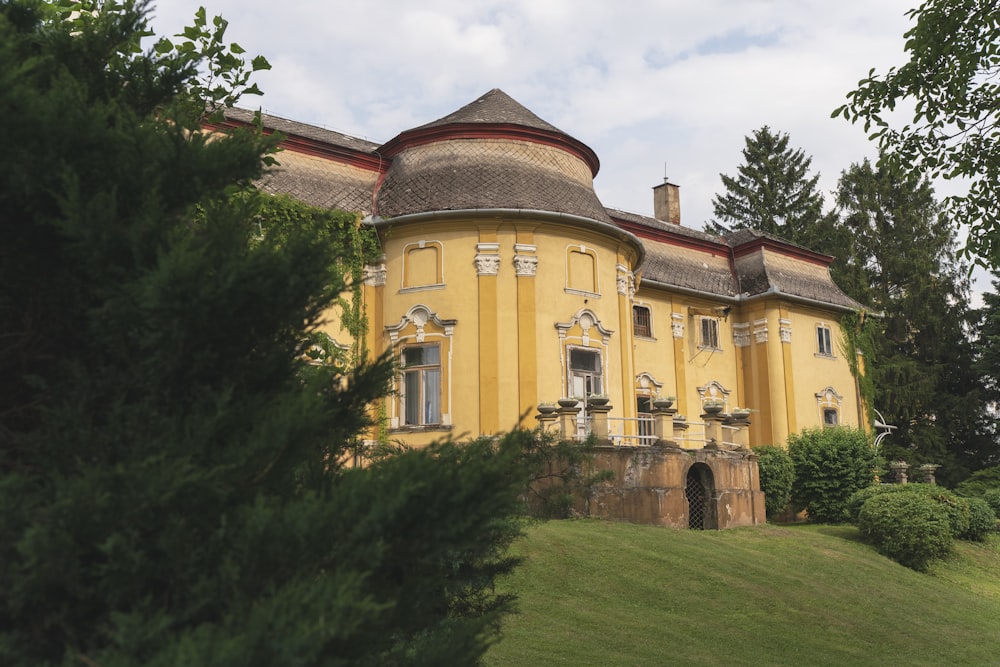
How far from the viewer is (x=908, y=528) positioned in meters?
20.0

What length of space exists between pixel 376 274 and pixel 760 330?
13840 millimetres

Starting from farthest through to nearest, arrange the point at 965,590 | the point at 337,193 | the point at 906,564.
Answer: the point at 337,193, the point at 906,564, the point at 965,590

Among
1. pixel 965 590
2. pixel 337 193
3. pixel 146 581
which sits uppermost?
pixel 337 193

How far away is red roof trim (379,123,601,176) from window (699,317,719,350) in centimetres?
931

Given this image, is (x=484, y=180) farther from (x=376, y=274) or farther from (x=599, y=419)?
(x=599, y=419)

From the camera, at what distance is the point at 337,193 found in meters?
22.3

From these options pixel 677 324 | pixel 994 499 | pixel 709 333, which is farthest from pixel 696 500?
pixel 994 499

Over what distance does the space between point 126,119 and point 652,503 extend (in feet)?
50.7

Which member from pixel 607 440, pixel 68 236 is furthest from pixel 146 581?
pixel 607 440

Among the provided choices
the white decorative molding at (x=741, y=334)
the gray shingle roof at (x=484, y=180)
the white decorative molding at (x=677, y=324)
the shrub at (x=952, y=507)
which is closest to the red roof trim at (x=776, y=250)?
the white decorative molding at (x=741, y=334)

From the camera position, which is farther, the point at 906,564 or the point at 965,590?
the point at 906,564

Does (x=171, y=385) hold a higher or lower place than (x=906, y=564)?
higher

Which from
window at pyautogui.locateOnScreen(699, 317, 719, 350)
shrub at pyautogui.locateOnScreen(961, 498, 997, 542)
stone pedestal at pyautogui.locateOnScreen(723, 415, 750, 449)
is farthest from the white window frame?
shrub at pyautogui.locateOnScreen(961, 498, 997, 542)

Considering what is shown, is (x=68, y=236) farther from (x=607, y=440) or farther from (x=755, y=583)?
(x=607, y=440)
